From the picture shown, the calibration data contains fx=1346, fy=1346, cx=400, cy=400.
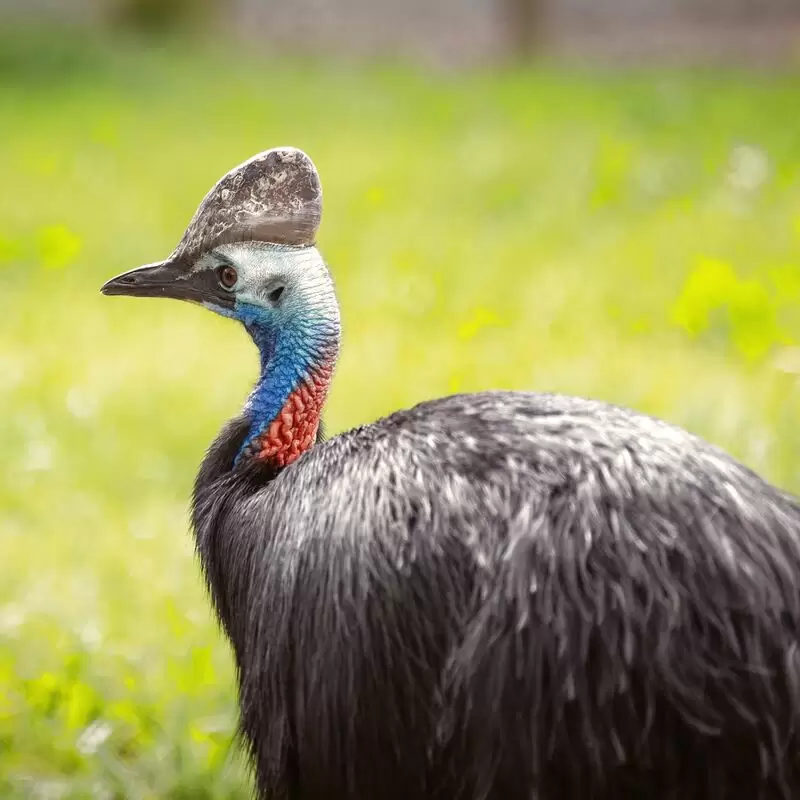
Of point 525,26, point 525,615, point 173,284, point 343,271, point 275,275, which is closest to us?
point 525,615

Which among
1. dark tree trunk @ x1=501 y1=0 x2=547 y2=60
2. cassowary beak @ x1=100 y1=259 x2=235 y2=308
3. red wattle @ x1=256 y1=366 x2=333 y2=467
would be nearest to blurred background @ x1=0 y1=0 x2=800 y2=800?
dark tree trunk @ x1=501 y1=0 x2=547 y2=60

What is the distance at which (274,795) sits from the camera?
2199 mm

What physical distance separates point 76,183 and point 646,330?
346 cm

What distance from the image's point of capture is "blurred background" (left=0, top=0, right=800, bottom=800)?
134 inches

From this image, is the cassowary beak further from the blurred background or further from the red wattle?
the blurred background

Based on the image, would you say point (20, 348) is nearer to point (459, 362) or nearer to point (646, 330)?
point (459, 362)

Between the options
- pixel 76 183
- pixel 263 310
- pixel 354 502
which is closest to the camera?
pixel 354 502

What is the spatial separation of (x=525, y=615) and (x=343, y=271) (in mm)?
4365

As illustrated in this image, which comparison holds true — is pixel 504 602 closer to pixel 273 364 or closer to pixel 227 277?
pixel 273 364

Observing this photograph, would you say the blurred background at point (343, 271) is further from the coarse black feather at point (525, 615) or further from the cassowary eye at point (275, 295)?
the cassowary eye at point (275, 295)

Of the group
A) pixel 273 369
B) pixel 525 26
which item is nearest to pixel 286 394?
pixel 273 369

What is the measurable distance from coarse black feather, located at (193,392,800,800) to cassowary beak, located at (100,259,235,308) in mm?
409

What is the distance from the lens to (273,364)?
2.36 meters

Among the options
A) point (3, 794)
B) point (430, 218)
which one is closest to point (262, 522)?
point (3, 794)
